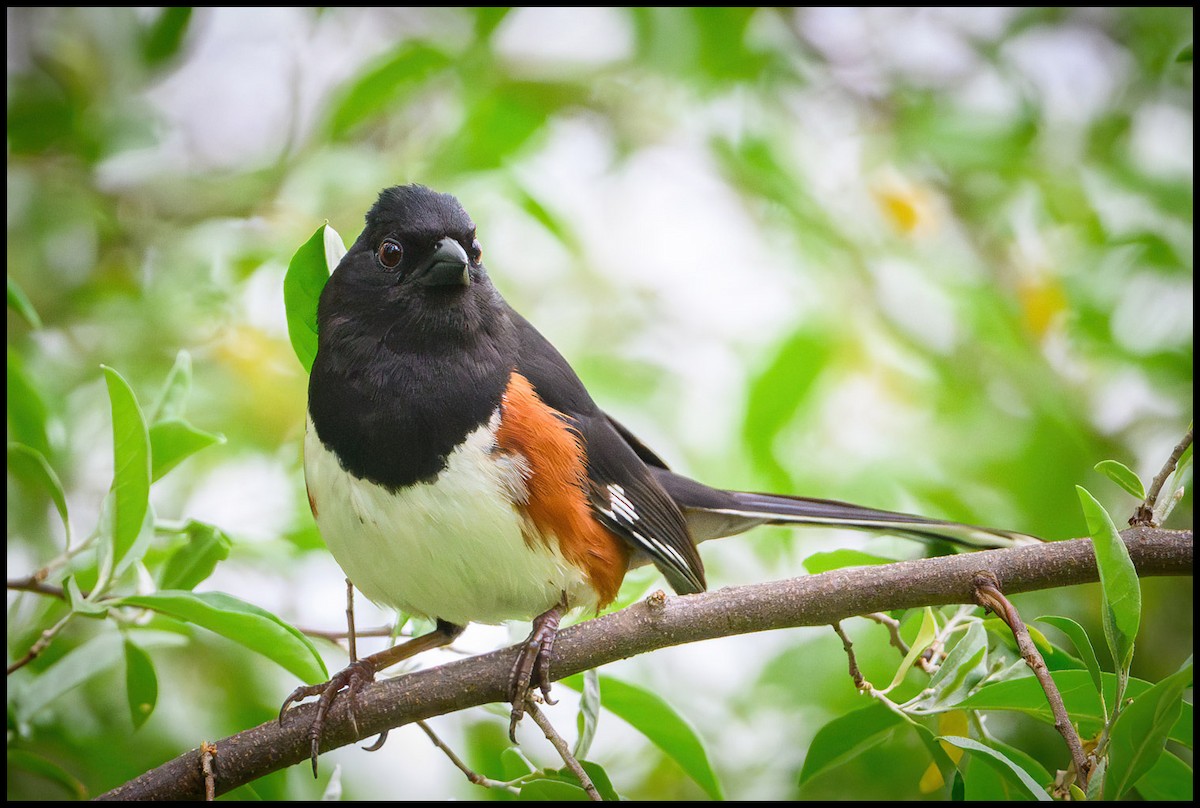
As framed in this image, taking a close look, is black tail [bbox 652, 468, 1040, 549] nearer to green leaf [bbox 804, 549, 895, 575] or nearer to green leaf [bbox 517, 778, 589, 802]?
green leaf [bbox 804, 549, 895, 575]

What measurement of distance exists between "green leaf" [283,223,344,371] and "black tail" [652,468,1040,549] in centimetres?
101

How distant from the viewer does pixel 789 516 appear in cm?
259

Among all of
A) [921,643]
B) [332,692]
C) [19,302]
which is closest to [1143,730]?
[921,643]

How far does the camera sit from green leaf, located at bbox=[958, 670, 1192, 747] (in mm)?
1725

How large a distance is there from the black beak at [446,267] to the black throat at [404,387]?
0.25 feet

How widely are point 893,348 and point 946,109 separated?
2.79ft

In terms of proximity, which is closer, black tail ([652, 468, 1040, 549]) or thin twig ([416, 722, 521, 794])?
thin twig ([416, 722, 521, 794])

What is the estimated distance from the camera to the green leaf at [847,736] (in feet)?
6.39

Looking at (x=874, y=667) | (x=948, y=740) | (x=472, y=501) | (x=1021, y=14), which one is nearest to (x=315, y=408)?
(x=472, y=501)

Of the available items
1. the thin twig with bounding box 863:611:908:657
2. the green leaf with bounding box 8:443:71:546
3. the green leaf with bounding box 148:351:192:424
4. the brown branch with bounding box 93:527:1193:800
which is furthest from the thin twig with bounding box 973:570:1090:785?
the green leaf with bounding box 8:443:71:546

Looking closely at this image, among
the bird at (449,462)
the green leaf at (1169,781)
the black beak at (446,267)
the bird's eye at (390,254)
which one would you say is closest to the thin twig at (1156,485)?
the green leaf at (1169,781)

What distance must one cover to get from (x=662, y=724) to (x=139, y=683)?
1149 mm

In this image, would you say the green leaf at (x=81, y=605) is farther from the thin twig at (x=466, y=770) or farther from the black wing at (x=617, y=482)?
the black wing at (x=617, y=482)

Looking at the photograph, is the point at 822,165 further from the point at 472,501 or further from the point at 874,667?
the point at 472,501
